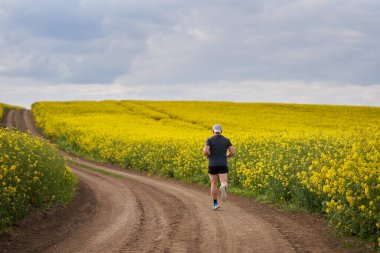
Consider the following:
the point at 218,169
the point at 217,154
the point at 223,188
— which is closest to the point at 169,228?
the point at 223,188

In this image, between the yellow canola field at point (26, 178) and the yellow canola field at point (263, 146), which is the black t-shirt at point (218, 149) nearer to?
the yellow canola field at point (263, 146)

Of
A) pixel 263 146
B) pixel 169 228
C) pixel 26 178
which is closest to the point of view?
pixel 169 228

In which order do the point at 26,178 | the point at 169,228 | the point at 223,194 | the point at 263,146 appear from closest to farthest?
the point at 169,228, the point at 26,178, the point at 223,194, the point at 263,146

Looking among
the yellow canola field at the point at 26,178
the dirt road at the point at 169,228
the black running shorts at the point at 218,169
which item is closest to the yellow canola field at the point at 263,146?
the dirt road at the point at 169,228

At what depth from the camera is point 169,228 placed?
1109 cm

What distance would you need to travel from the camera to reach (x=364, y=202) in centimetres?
968

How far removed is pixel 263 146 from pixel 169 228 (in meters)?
11.5

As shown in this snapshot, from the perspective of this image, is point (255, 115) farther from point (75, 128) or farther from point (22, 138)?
point (22, 138)

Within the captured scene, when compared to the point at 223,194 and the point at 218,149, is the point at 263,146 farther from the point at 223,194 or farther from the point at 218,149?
the point at 223,194

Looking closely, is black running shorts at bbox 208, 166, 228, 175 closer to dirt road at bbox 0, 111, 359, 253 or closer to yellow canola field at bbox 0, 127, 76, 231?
dirt road at bbox 0, 111, 359, 253

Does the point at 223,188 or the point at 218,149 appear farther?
the point at 218,149

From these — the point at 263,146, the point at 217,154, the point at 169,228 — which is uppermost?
the point at 217,154

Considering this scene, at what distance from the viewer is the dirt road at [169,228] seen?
940cm

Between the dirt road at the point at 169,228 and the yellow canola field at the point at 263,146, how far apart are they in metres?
0.92
